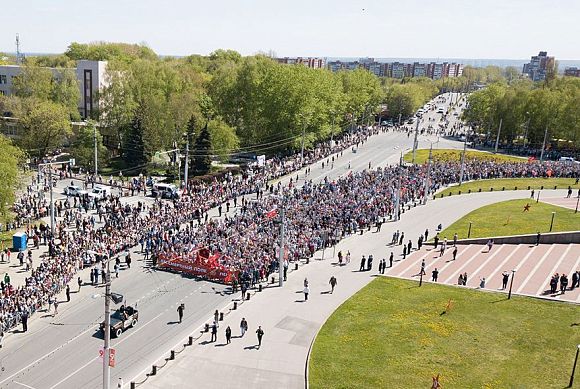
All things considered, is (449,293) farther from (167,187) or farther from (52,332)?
(167,187)

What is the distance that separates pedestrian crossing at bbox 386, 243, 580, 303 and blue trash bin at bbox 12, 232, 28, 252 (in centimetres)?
Result: 2467

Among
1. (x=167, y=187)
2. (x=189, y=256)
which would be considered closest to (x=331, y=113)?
(x=167, y=187)

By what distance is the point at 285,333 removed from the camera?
26266mm

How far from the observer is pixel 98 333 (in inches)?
1006

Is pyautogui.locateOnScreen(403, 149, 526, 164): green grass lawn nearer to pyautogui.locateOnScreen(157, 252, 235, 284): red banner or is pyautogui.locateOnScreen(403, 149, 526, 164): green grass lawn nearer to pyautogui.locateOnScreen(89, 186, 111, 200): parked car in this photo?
A: pyautogui.locateOnScreen(89, 186, 111, 200): parked car

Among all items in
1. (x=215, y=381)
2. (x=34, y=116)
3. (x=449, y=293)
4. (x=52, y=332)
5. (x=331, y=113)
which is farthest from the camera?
(x=331, y=113)

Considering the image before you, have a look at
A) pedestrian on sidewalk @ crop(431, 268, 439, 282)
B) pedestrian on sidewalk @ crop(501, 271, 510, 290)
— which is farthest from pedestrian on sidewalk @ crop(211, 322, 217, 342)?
pedestrian on sidewalk @ crop(501, 271, 510, 290)

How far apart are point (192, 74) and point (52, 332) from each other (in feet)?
215

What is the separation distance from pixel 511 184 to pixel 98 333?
5093 cm

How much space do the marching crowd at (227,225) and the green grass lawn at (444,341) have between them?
7.88 meters

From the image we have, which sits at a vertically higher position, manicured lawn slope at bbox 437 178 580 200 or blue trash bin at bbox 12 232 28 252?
manicured lawn slope at bbox 437 178 580 200

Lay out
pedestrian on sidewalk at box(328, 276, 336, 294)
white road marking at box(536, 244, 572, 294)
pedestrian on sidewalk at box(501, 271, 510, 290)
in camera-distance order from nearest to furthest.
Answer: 1. pedestrian on sidewalk at box(328, 276, 336, 294)
2. pedestrian on sidewalk at box(501, 271, 510, 290)
3. white road marking at box(536, 244, 572, 294)

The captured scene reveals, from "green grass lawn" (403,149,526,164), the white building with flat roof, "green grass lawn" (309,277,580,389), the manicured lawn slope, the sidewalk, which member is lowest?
the sidewalk

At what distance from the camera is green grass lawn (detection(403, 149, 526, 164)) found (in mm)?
76519
